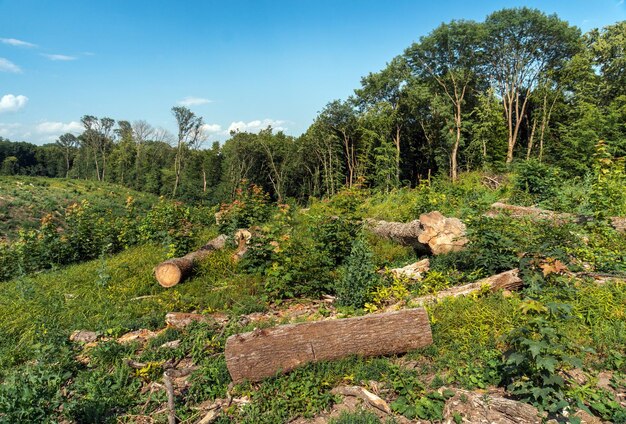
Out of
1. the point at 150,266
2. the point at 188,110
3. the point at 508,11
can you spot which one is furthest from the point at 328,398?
the point at 188,110

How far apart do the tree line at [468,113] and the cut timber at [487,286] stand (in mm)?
9938

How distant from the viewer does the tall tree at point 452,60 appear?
24.4 metres

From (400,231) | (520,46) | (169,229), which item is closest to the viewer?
(400,231)

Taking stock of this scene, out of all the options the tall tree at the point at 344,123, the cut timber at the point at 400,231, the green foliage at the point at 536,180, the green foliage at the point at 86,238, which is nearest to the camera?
the cut timber at the point at 400,231

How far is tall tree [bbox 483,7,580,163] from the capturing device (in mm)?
22719

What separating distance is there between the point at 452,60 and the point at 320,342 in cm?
2782

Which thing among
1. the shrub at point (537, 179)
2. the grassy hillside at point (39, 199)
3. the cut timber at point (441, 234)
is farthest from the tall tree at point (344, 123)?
the cut timber at point (441, 234)

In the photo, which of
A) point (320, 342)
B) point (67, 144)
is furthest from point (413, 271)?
point (67, 144)

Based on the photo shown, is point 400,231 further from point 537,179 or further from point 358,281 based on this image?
point 537,179

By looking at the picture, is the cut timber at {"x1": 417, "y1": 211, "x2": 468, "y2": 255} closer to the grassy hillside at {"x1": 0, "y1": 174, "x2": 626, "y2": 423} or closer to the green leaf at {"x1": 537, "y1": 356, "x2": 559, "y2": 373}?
the grassy hillside at {"x1": 0, "y1": 174, "x2": 626, "y2": 423}

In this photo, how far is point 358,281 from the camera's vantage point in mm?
5375

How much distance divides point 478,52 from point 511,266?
82.9 ft

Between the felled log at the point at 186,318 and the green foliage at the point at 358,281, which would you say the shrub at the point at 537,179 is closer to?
the green foliage at the point at 358,281

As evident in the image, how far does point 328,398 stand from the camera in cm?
329
